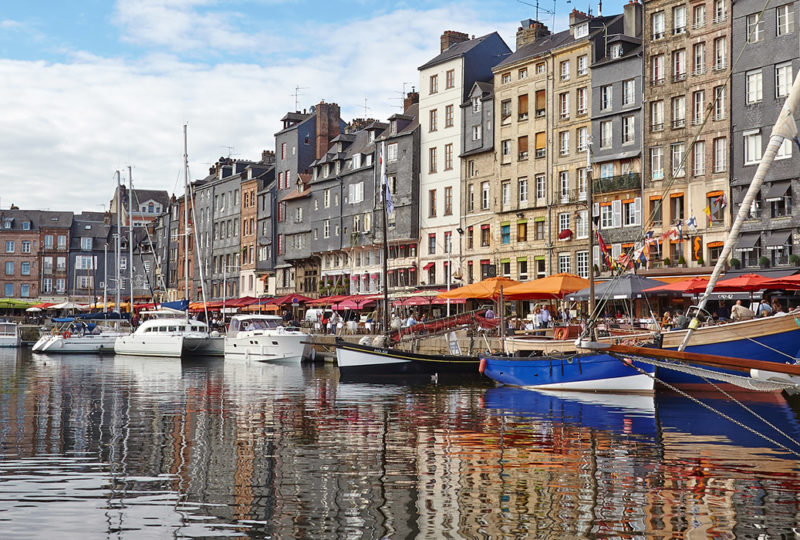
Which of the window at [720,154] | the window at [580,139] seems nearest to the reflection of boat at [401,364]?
the window at [720,154]

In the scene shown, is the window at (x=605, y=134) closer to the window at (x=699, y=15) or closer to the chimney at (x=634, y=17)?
the chimney at (x=634, y=17)

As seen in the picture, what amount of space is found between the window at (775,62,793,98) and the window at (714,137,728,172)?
3.83 meters

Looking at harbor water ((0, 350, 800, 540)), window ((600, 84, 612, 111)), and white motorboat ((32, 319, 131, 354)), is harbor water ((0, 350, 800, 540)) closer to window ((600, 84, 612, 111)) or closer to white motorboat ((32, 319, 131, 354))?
window ((600, 84, 612, 111))

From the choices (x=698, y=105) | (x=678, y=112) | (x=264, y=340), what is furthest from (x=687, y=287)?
(x=264, y=340)

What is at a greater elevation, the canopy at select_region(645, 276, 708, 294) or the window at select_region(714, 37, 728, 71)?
the window at select_region(714, 37, 728, 71)

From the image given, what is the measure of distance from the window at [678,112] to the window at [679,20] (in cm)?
381

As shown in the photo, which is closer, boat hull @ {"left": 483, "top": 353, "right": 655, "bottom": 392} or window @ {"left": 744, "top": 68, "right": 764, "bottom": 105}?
boat hull @ {"left": 483, "top": 353, "right": 655, "bottom": 392}

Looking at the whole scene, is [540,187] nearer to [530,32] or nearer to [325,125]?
[530,32]

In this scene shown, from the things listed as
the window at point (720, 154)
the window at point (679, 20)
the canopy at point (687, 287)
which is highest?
the window at point (679, 20)

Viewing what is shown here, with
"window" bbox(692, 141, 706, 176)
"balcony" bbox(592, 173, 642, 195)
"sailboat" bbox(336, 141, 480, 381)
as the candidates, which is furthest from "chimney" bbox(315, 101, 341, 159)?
"sailboat" bbox(336, 141, 480, 381)

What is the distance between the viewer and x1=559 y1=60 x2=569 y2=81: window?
2414 inches

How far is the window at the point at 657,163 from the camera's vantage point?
177ft

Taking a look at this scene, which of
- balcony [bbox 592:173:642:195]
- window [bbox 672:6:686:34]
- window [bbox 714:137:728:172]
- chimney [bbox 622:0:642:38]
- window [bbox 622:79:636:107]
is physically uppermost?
chimney [bbox 622:0:642:38]

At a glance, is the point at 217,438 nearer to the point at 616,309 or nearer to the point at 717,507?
the point at 717,507
